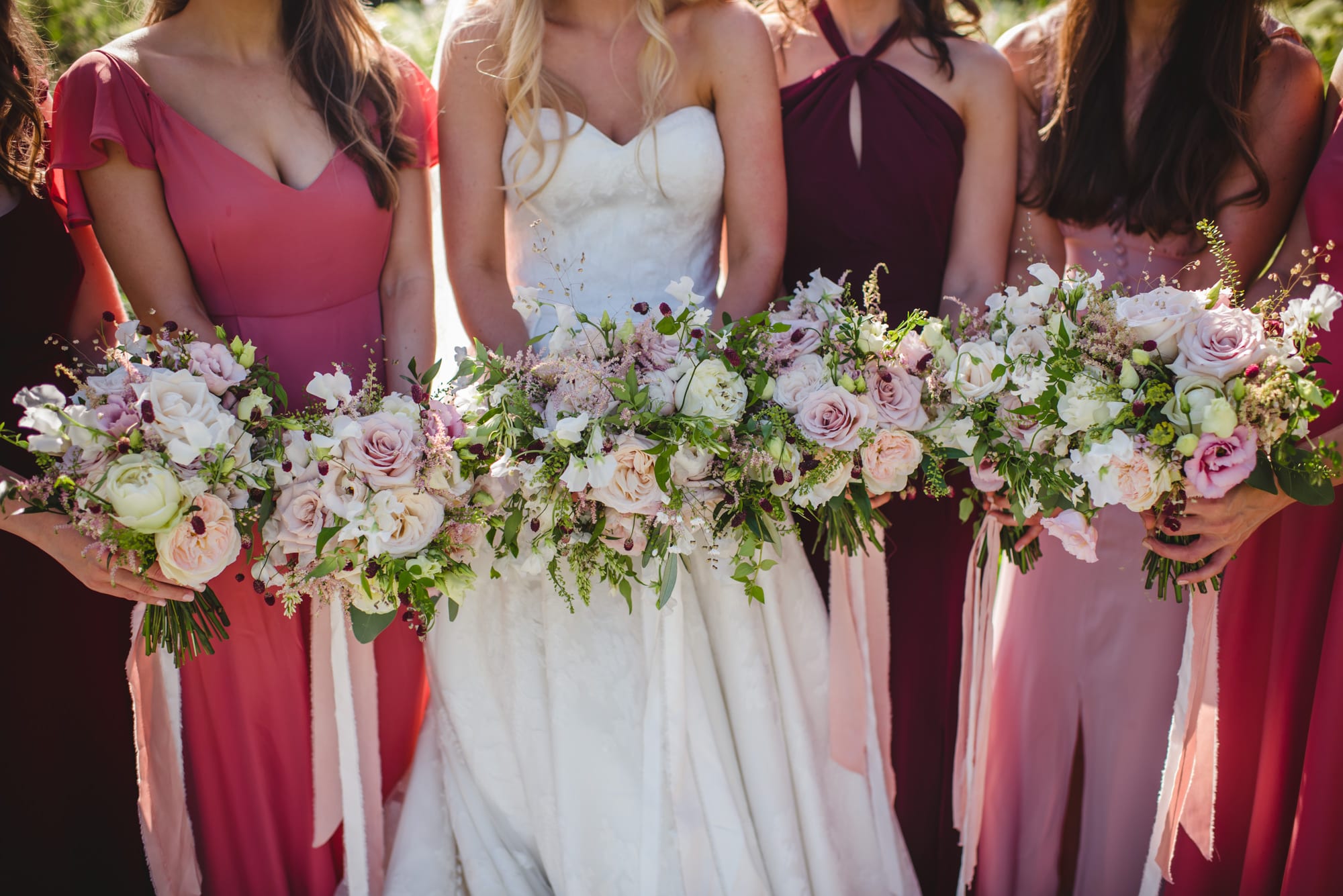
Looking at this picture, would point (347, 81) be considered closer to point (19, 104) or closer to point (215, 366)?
point (19, 104)

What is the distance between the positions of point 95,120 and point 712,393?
1.65m

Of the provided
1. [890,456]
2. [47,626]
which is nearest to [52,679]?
[47,626]

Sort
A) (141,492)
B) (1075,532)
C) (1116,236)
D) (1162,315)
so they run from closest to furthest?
(141,492) < (1162,315) < (1075,532) < (1116,236)

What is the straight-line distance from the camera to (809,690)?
3016 mm

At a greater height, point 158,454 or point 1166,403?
point 1166,403

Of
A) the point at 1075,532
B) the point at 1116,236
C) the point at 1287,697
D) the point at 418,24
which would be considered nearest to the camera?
the point at 1075,532

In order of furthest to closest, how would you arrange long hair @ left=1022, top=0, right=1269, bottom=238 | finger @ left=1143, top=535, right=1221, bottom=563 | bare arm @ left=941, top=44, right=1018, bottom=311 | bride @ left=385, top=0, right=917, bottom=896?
bare arm @ left=941, top=44, right=1018, bottom=311 → long hair @ left=1022, top=0, right=1269, bottom=238 → bride @ left=385, top=0, right=917, bottom=896 → finger @ left=1143, top=535, right=1221, bottom=563

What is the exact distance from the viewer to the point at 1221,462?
221cm

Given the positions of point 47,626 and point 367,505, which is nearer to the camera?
point 367,505

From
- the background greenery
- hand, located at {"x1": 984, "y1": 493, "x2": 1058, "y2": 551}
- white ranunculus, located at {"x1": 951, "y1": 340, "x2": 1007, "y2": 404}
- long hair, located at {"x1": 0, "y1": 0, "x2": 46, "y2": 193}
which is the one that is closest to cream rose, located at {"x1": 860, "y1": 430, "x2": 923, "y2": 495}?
white ranunculus, located at {"x1": 951, "y1": 340, "x2": 1007, "y2": 404}

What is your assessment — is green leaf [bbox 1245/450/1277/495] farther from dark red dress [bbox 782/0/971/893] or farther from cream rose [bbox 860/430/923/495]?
dark red dress [bbox 782/0/971/893]

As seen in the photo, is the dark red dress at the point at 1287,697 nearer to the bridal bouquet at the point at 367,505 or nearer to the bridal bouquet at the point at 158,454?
the bridal bouquet at the point at 367,505

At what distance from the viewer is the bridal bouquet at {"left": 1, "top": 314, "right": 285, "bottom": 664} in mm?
2078

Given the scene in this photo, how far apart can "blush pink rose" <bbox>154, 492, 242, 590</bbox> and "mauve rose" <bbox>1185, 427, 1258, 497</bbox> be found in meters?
2.06
